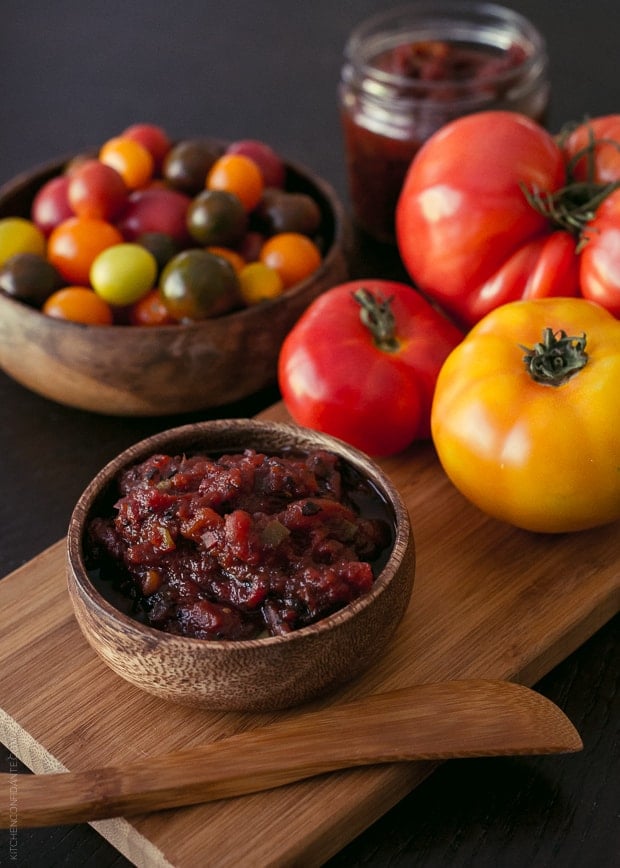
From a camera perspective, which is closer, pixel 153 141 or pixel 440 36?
pixel 153 141

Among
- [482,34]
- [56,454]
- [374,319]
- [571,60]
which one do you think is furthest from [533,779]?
[571,60]

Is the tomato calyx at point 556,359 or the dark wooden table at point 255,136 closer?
the dark wooden table at point 255,136

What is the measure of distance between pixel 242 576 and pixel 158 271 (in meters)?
0.81

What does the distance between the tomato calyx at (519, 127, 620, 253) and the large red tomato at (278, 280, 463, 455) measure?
0.78 feet

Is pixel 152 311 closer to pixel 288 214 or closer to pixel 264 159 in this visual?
pixel 288 214

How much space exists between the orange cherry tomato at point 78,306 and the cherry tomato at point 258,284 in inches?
9.4

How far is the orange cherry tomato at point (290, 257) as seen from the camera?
1.94 meters

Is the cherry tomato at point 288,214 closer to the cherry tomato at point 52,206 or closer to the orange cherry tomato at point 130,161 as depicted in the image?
the orange cherry tomato at point 130,161

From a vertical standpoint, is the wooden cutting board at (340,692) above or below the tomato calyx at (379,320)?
below

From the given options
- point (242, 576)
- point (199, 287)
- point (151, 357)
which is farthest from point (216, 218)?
point (242, 576)

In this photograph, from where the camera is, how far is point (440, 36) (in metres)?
2.48

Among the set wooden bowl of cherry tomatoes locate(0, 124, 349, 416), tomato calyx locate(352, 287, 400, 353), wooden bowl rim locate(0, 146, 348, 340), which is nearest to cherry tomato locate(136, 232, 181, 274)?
wooden bowl of cherry tomatoes locate(0, 124, 349, 416)

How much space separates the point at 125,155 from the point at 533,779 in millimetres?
1373

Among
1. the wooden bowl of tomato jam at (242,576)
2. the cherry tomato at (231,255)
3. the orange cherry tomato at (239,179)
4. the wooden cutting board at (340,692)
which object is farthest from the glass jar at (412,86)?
the wooden bowl of tomato jam at (242,576)
